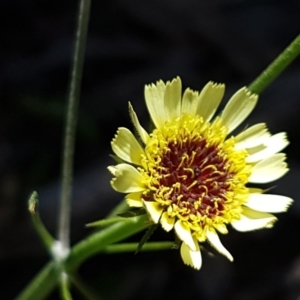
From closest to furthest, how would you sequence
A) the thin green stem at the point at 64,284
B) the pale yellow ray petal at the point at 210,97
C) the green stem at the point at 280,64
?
the green stem at the point at 280,64 < the pale yellow ray petal at the point at 210,97 < the thin green stem at the point at 64,284

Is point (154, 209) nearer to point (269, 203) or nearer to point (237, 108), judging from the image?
point (269, 203)

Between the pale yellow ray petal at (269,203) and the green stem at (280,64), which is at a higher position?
the green stem at (280,64)

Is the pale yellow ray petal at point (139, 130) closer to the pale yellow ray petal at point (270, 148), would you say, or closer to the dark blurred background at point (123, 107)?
the pale yellow ray petal at point (270, 148)

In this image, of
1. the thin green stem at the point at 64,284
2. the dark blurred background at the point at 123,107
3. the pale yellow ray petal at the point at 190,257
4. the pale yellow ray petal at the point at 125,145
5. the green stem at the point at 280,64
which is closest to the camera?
the pale yellow ray petal at the point at 190,257

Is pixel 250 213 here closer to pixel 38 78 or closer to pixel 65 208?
pixel 65 208

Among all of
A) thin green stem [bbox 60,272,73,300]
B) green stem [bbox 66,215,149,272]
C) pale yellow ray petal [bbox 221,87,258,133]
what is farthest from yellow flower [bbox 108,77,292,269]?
thin green stem [bbox 60,272,73,300]

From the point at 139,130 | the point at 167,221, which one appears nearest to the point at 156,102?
the point at 139,130

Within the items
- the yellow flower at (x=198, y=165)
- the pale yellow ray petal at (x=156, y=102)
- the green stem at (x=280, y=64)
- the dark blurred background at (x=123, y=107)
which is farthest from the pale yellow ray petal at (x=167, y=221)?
the dark blurred background at (x=123, y=107)
